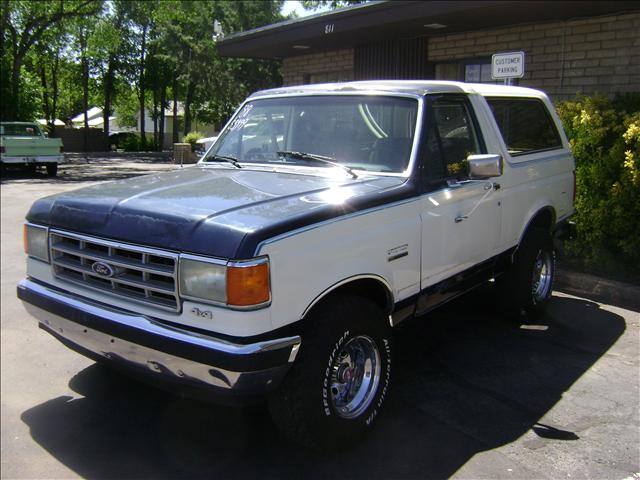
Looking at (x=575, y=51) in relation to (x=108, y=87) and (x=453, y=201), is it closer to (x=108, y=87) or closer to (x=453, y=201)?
(x=453, y=201)

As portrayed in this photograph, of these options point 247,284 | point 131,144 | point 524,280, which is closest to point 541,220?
point 524,280

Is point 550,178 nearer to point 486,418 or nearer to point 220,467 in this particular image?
point 486,418

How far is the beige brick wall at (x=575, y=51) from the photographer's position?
858 cm

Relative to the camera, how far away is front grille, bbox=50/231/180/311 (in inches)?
114

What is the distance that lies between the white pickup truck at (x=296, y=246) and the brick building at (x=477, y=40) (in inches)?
187

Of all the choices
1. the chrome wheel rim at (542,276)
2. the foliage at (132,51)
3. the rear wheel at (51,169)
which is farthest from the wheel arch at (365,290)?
the foliage at (132,51)

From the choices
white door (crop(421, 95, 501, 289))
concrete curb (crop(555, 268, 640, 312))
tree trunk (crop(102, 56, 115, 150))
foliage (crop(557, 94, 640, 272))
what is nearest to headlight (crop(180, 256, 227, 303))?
white door (crop(421, 95, 501, 289))

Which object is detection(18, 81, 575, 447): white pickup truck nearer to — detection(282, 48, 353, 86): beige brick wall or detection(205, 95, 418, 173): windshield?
detection(205, 95, 418, 173): windshield

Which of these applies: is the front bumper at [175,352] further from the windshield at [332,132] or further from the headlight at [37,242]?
the windshield at [332,132]

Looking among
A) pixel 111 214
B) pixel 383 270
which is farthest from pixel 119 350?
pixel 383 270

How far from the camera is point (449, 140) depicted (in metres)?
4.19

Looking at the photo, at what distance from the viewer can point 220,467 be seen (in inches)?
126

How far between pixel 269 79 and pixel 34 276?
28.8m

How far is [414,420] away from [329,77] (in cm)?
1132
